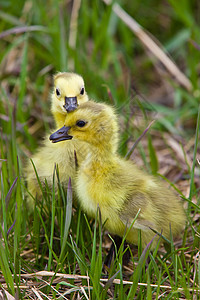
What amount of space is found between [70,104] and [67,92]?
110mm

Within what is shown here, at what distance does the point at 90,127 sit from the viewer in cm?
207

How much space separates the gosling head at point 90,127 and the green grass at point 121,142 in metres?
0.23

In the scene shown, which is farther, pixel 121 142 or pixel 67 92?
pixel 121 142

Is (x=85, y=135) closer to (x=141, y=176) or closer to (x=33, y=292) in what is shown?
(x=141, y=176)

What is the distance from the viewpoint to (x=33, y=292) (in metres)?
1.98

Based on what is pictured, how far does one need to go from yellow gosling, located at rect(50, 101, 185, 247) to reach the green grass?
0.27 ft

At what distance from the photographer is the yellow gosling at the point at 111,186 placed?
204 centimetres

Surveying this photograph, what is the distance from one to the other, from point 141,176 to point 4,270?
70cm

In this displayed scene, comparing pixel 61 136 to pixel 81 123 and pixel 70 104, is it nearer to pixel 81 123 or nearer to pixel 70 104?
pixel 81 123

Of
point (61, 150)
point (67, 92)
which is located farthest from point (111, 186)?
point (67, 92)

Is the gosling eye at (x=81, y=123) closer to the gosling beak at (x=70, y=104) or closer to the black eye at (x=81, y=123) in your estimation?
the black eye at (x=81, y=123)

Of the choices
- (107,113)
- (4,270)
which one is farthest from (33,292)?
(107,113)

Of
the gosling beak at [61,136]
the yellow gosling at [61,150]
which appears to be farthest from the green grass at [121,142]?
the gosling beak at [61,136]

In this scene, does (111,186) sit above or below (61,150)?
below
